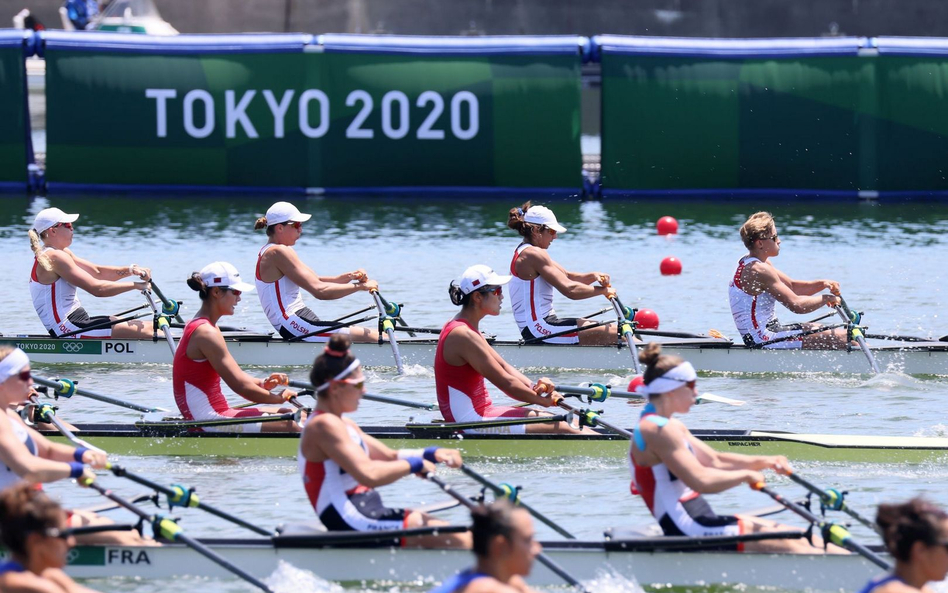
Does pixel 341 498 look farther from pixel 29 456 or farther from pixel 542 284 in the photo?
pixel 542 284

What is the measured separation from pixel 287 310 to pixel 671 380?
23.5 ft

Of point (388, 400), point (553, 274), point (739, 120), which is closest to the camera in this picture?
point (388, 400)

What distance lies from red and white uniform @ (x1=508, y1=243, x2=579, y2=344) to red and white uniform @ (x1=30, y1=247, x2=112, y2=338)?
3885 mm

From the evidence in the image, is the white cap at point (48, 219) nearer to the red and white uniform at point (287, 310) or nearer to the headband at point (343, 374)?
the red and white uniform at point (287, 310)

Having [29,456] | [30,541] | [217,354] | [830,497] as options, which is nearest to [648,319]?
[217,354]

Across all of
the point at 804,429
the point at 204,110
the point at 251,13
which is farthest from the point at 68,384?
the point at 251,13

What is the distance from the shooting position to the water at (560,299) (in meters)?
10.3

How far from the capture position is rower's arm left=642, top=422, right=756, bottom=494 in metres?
7.57

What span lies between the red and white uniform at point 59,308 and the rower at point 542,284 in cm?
394

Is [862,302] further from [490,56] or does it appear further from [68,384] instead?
[68,384]

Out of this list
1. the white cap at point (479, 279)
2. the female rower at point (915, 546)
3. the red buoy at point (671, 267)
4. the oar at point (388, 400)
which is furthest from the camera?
the red buoy at point (671, 267)

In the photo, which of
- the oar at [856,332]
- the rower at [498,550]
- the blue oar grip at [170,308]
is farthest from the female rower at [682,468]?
the blue oar grip at [170,308]

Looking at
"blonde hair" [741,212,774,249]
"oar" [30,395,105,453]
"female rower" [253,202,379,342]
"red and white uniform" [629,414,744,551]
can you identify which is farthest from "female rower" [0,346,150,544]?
"blonde hair" [741,212,774,249]

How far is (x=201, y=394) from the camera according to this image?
10570 millimetres
